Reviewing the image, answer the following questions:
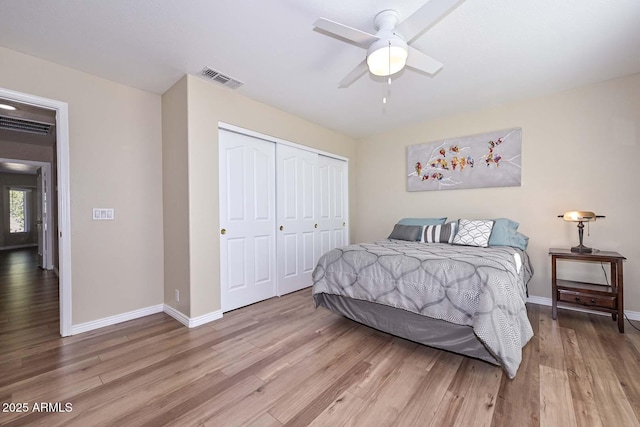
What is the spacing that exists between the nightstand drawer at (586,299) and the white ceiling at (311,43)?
2.09 meters

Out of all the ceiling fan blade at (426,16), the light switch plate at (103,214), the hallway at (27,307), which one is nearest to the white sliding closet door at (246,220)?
the light switch plate at (103,214)

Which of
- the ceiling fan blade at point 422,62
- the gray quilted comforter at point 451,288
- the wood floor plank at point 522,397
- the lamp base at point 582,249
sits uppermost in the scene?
the ceiling fan blade at point 422,62

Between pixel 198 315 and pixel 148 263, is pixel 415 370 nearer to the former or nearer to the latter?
pixel 198 315

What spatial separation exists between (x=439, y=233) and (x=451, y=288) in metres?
1.45

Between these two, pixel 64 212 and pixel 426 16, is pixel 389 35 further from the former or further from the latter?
pixel 64 212

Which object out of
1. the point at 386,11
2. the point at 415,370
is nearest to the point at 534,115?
the point at 386,11

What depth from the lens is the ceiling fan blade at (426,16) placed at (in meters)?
1.39

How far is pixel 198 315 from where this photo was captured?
2537 millimetres

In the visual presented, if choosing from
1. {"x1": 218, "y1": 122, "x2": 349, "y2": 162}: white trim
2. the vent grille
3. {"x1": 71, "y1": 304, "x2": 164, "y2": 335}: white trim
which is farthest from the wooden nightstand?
the vent grille

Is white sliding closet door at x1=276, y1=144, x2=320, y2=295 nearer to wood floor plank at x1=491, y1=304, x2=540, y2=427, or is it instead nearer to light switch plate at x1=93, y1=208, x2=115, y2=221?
light switch plate at x1=93, y1=208, x2=115, y2=221

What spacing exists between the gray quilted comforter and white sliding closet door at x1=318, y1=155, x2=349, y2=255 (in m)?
1.56

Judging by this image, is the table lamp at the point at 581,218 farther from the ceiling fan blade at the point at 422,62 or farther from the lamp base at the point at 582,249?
the ceiling fan blade at the point at 422,62

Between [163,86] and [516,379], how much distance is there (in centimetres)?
382

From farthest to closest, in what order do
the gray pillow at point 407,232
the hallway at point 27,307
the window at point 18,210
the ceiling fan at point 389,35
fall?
1. the window at point 18,210
2. the gray pillow at point 407,232
3. the hallway at point 27,307
4. the ceiling fan at point 389,35
